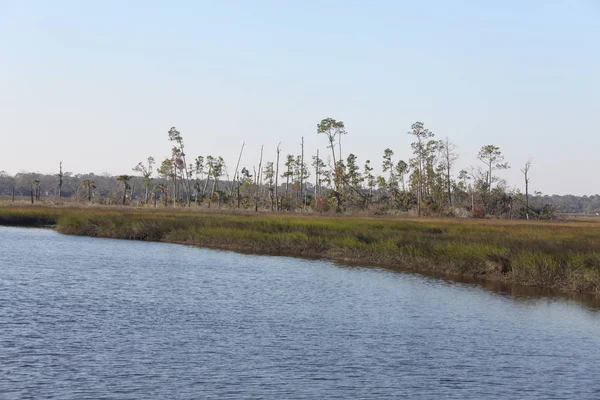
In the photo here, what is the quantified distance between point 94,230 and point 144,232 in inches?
163

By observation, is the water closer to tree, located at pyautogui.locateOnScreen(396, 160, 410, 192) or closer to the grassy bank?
the grassy bank

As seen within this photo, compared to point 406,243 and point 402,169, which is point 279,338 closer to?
point 406,243

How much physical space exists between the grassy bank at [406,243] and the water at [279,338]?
279 centimetres

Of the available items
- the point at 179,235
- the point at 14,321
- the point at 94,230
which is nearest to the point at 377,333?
the point at 14,321

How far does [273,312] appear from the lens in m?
22.9

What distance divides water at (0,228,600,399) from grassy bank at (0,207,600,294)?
2786 millimetres

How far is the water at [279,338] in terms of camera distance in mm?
14914

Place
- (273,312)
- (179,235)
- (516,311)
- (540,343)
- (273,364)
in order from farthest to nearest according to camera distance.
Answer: (179,235), (516,311), (273,312), (540,343), (273,364)

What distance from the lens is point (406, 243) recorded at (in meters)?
38.6

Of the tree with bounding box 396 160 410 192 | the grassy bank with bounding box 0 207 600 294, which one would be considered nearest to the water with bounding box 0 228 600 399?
the grassy bank with bounding box 0 207 600 294

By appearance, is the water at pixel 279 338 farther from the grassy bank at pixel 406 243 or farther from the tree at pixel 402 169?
the tree at pixel 402 169

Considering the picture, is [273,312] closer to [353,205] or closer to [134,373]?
[134,373]

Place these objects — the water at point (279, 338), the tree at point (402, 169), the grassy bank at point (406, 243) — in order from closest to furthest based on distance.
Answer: the water at point (279, 338), the grassy bank at point (406, 243), the tree at point (402, 169)

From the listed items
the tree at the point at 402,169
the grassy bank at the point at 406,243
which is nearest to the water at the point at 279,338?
the grassy bank at the point at 406,243
